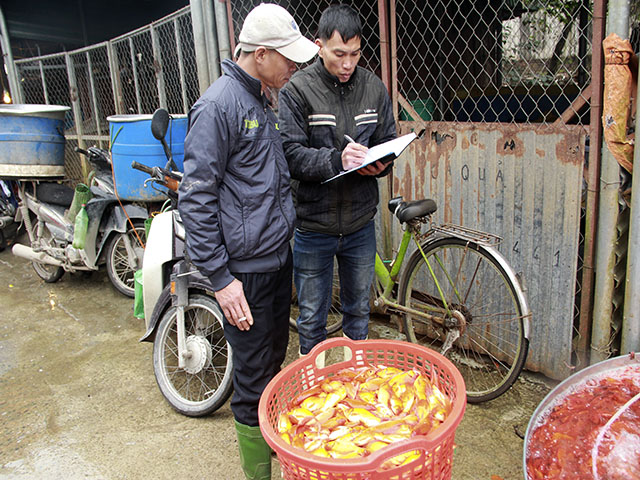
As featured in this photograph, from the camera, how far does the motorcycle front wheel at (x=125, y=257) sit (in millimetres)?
5050

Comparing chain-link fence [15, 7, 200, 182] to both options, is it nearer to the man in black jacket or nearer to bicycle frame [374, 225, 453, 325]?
the man in black jacket

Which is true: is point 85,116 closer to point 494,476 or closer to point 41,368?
point 41,368

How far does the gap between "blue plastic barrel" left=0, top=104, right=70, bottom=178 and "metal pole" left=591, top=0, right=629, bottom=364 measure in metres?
4.96

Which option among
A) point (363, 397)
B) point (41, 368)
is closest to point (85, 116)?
point (41, 368)

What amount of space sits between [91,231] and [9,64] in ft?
13.9

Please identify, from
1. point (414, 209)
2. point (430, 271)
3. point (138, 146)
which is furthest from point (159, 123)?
point (430, 271)

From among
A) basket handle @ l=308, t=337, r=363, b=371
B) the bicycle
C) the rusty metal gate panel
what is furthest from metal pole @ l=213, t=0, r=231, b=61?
basket handle @ l=308, t=337, r=363, b=371

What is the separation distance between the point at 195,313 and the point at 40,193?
3386 millimetres

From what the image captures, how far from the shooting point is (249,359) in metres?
2.28

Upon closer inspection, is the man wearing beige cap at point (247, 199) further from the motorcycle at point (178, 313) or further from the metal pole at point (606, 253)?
the metal pole at point (606, 253)

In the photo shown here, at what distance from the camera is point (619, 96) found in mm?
2398

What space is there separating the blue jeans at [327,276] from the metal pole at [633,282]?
1.31m

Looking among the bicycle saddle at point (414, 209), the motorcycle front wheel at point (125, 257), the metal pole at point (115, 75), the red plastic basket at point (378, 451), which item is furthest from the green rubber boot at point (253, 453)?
the metal pole at point (115, 75)

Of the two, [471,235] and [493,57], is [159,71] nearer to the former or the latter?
[471,235]
